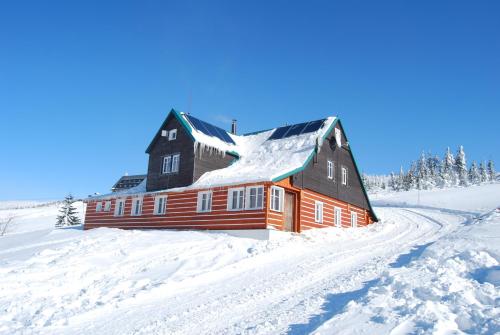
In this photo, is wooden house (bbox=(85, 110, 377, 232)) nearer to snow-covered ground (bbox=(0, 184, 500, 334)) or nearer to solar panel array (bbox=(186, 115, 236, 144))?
solar panel array (bbox=(186, 115, 236, 144))

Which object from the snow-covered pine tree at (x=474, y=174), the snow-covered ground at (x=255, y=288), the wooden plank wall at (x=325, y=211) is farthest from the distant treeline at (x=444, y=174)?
the snow-covered ground at (x=255, y=288)

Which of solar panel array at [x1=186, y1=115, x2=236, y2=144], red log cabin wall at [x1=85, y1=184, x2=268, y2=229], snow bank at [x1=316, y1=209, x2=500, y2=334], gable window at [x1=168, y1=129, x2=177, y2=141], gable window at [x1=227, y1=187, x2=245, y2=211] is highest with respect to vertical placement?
solar panel array at [x1=186, y1=115, x2=236, y2=144]

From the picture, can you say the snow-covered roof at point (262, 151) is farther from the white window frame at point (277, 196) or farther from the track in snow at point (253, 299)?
the track in snow at point (253, 299)

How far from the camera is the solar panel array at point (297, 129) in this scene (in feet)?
89.1

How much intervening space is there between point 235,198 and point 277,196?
2.41 m

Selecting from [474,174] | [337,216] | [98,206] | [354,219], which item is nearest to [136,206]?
[98,206]

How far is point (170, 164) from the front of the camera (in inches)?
1101

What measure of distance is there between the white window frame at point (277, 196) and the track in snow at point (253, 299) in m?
6.82

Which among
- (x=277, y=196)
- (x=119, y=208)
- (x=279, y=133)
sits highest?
(x=279, y=133)

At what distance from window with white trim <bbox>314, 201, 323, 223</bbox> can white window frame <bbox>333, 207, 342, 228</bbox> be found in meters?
2.04

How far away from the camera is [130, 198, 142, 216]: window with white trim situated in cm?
2822

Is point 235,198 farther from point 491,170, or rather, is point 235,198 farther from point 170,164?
point 491,170

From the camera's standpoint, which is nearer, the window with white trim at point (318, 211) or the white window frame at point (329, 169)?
the window with white trim at point (318, 211)

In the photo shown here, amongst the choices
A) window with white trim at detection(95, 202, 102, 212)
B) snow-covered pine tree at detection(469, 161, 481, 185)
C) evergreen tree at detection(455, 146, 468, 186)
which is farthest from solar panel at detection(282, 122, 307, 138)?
snow-covered pine tree at detection(469, 161, 481, 185)
